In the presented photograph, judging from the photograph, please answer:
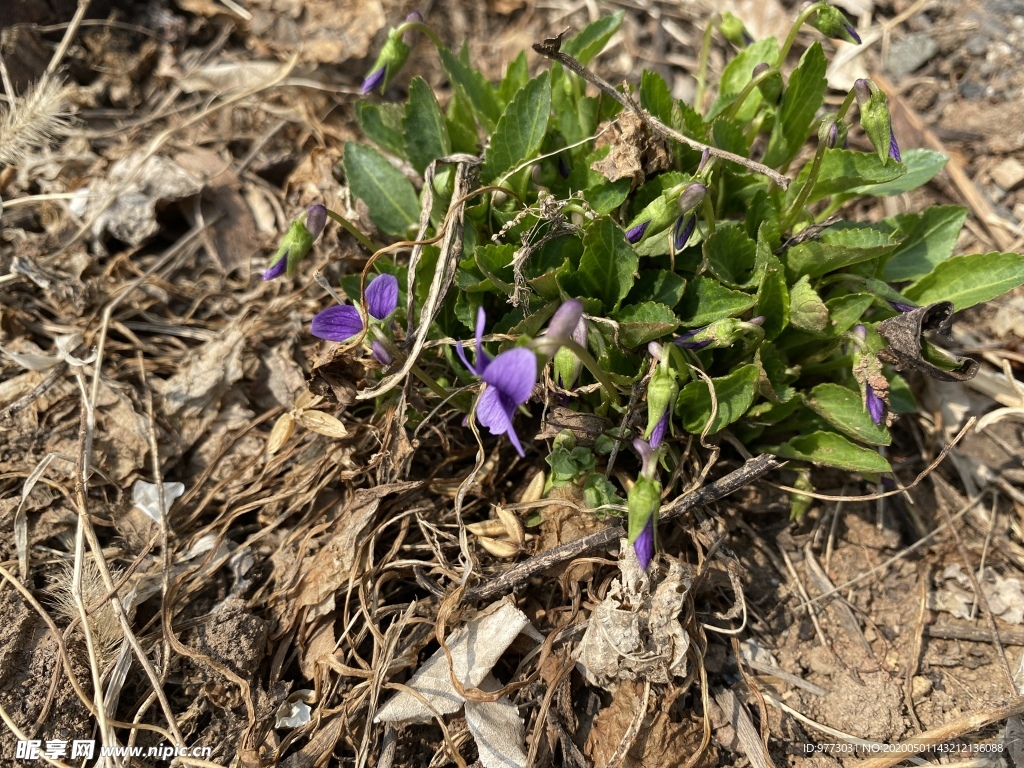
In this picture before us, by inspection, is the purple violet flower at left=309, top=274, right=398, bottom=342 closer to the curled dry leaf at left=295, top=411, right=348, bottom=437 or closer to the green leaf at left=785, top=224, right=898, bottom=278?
the curled dry leaf at left=295, top=411, right=348, bottom=437

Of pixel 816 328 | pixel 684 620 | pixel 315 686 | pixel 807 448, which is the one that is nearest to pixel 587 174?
pixel 816 328

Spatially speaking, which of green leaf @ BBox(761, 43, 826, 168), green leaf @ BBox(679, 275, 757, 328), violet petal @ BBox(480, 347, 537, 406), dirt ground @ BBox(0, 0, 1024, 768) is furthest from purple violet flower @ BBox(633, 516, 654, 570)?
green leaf @ BBox(761, 43, 826, 168)

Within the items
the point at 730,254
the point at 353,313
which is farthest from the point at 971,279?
the point at 353,313

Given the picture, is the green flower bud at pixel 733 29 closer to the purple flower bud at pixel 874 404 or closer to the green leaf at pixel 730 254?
the green leaf at pixel 730 254

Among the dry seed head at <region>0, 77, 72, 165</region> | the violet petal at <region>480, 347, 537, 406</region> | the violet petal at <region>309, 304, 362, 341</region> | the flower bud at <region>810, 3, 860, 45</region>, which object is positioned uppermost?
the dry seed head at <region>0, 77, 72, 165</region>

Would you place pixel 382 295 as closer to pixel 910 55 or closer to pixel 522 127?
pixel 522 127

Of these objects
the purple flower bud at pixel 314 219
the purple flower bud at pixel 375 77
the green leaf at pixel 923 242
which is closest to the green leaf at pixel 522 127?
the purple flower bud at pixel 375 77
